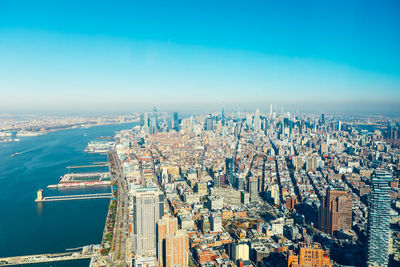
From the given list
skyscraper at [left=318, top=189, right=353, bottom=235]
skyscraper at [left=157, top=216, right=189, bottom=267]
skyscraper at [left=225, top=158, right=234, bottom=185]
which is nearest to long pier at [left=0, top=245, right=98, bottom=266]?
skyscraper at [left=157, top=216, right=189, bottom=267]

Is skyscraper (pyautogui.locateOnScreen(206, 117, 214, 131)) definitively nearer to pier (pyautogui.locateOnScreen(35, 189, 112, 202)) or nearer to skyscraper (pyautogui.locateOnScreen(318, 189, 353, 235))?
pier (pyautogui.locateOnScreen(35, 189, 112, 202))

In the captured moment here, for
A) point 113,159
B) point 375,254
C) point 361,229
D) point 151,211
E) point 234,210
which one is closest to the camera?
point 375,254

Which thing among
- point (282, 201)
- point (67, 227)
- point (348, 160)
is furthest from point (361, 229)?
point (67, 227)

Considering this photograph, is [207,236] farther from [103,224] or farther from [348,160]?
[348,160]

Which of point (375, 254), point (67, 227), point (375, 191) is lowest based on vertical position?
point (67, 227)

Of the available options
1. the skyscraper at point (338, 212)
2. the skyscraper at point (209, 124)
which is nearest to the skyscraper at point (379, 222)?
the skyscraper at point (338, 212)

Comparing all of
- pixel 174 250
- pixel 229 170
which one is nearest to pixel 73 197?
pixel 229 170
